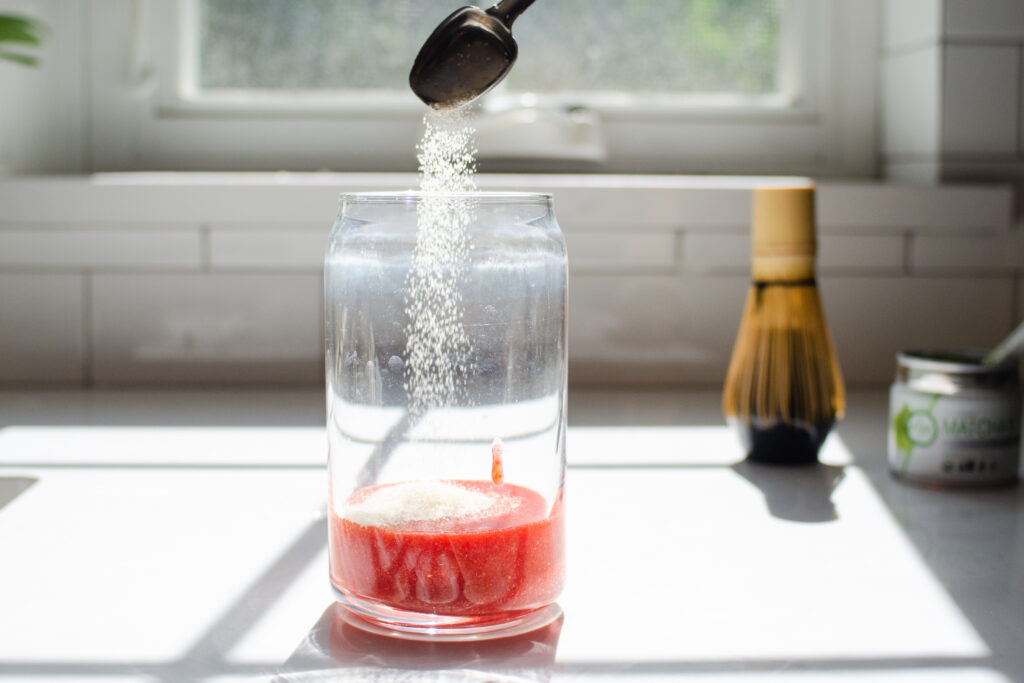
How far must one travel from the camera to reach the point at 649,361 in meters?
1.23

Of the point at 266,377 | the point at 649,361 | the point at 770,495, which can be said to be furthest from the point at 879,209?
the point at 266,377

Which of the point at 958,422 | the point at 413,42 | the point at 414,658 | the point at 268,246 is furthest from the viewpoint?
the point at 413,42

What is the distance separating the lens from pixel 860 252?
123 centimetres

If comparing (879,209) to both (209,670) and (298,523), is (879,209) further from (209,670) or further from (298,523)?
(209,670)

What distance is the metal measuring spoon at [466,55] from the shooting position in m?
0.49

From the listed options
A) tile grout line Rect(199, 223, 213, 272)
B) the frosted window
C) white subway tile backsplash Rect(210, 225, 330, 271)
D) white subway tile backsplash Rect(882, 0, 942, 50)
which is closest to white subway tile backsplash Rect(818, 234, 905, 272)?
white subway tile backsplash Rect(882, 0, 942, 50)

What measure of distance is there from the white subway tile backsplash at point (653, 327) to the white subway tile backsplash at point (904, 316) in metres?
0.12

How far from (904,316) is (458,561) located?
0.92m

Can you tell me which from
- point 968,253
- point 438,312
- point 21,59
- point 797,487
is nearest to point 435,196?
point 438,312

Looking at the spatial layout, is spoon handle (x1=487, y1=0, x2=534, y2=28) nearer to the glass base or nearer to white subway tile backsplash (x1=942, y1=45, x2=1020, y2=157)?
the glass base

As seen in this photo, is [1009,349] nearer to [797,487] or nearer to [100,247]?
[797,487]

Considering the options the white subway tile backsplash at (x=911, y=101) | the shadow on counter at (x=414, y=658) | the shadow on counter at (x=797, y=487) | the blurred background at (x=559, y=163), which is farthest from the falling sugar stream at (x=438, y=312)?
the white subway tile backsplash at (x=911, y=101)

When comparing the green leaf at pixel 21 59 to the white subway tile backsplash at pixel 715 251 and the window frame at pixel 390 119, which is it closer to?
the window frame at pixel 390 119

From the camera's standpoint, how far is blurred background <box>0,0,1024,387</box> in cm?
120
